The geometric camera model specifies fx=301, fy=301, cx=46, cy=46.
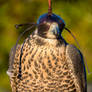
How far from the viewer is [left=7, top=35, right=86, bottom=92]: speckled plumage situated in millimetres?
2773

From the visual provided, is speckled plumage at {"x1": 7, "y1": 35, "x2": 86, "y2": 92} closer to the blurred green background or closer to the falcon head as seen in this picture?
the falcon head

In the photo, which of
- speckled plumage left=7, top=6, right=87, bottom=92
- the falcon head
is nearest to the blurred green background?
speckled plumage left=7, top=6, right=87, bottom=92

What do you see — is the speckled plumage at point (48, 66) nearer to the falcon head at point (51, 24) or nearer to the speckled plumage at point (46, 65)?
the speckled plumage at point (46, 65)

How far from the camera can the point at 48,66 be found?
280cm

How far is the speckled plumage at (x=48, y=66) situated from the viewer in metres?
2.77

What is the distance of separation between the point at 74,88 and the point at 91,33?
210 centimetres

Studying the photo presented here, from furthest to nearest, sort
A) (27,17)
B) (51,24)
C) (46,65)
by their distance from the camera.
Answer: (27,17), (46,65), (51,24)

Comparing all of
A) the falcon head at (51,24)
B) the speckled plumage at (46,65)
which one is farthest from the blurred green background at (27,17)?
the falcon head at (51,24)

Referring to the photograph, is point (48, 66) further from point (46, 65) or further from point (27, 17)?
point (27, 17)

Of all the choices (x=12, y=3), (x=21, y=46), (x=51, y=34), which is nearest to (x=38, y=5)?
(x=12, y=3)

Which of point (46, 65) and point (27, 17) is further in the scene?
point (27, 17)

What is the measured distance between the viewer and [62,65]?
2.82 meters

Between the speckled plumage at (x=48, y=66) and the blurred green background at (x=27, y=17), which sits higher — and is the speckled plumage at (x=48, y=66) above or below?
below

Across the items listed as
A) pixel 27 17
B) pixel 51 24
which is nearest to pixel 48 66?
pixel 51 24
